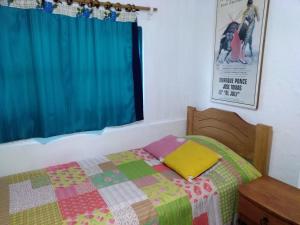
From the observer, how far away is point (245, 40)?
1.99m

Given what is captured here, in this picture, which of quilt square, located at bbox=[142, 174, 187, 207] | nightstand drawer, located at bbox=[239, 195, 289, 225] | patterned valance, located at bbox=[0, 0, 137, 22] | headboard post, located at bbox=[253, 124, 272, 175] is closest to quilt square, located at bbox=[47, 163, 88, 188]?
quilt square, located at bbox=[142, 174, 187, 207]

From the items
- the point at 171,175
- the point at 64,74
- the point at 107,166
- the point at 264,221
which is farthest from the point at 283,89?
the point at 64,74

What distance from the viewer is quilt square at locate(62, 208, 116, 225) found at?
1301mm

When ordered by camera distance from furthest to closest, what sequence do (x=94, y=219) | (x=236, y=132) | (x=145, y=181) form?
1. (x=236, y=132)
2. (x=145, y=181)
3. (x=94, y=219)

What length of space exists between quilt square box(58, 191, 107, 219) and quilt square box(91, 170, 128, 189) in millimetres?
134

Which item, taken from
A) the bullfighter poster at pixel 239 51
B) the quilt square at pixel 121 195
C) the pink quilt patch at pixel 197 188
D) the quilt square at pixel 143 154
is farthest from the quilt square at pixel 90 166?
the bullfighter poster at pixel 239 51

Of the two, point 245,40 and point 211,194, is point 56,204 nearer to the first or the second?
point 211,194

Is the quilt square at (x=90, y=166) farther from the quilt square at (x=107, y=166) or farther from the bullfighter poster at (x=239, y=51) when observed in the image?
the bullfighter poster at (x=239, y=51)

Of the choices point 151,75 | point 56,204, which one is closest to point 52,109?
point 56,204

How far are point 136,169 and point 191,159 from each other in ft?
1.49

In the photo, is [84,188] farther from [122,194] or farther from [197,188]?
[197,188]

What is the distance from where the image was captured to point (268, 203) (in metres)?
1.46

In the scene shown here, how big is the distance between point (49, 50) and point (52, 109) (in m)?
0.48

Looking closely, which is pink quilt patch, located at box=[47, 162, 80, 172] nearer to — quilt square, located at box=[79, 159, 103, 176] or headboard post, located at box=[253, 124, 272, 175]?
quilt square, located at box=[79, 159, 103, 176]
